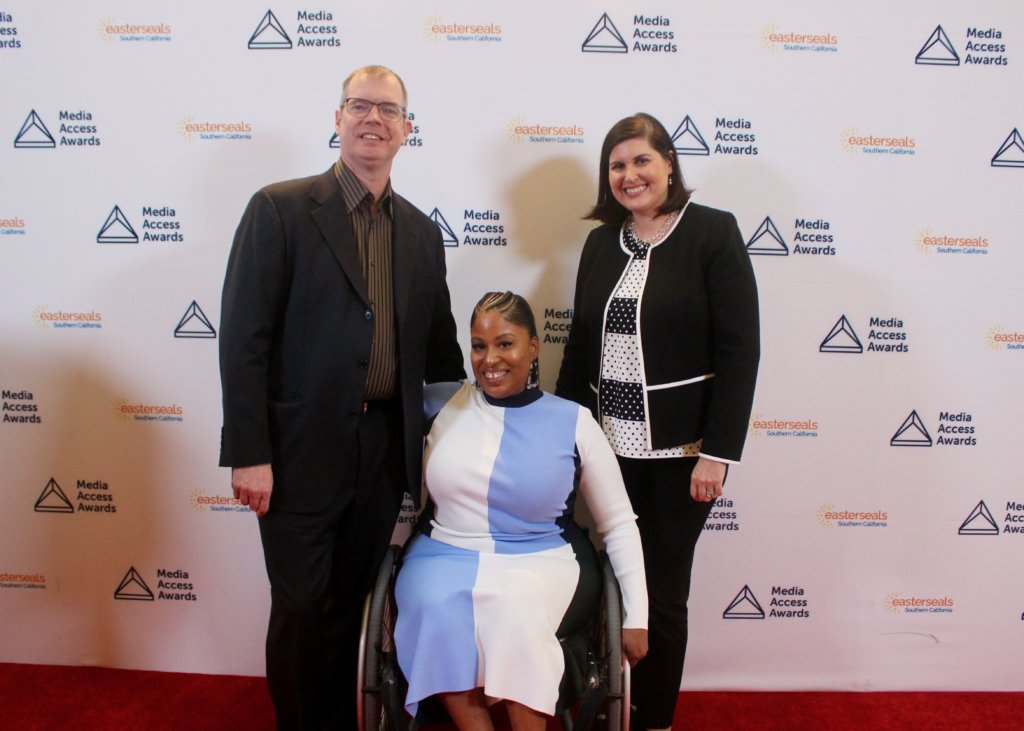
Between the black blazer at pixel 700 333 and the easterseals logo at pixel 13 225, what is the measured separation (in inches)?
78.2

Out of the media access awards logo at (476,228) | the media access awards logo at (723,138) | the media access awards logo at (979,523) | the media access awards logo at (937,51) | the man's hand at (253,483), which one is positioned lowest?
the media access awards logo at (979,523)

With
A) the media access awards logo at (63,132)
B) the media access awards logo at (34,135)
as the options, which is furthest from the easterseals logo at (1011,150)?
the media access awards logo at (34,135)

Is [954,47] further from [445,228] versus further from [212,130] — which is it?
[212,130]

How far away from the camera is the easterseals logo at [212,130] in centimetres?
206

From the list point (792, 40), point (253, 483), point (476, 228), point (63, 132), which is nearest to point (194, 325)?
point (63, 132)

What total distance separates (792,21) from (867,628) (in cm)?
215

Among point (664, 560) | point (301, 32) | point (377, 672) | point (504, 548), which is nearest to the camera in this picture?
point (377, 672)

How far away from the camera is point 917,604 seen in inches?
90.7

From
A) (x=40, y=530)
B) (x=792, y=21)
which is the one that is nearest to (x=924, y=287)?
(x=792, y=21)

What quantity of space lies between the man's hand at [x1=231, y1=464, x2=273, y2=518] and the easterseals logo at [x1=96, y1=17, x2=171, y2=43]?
1.49m

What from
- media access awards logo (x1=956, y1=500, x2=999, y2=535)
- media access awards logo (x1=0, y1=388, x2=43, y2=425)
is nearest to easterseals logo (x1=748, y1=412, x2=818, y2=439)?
media access awards logo (x1=956, y1=500, x2=999, y2=535)

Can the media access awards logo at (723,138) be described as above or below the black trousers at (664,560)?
above

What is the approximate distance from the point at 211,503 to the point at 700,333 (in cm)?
180

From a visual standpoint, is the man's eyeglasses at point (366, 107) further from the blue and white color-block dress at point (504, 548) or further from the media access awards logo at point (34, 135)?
the media access awards logo at point (34, 135)
